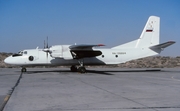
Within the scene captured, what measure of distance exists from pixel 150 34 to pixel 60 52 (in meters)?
11.5

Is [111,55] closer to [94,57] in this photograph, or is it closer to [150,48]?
[94,57]

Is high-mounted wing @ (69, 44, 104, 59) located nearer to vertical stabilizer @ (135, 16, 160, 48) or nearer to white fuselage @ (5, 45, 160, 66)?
white fuselage @ (5, 45, 160, 66)

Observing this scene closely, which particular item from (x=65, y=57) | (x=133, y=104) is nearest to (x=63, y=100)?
(x=133, y=104)

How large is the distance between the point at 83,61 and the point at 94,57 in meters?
1.50

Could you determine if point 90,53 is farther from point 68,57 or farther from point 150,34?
point 150,34

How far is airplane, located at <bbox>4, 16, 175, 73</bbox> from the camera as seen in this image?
84.9ft

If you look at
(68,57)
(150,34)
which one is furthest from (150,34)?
(68,57)

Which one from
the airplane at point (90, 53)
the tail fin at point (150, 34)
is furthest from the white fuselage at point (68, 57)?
the tail fin at point (150, 34)

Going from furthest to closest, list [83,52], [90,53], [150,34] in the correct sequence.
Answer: [150,34] < [90,53] < [83,52]

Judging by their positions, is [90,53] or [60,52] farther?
[90,53]

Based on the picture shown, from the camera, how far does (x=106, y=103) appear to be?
865 cm

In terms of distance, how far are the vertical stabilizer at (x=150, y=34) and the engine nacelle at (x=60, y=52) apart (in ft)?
29.1

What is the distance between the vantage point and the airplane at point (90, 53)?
25.9 m

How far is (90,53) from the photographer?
26.3 metres
